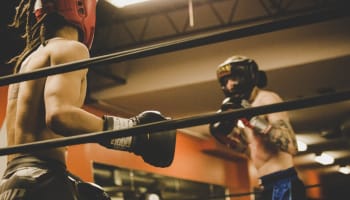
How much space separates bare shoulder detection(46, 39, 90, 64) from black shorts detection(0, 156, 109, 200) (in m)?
0.30

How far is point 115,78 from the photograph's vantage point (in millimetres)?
6461

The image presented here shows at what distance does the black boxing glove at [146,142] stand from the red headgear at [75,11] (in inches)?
15.2

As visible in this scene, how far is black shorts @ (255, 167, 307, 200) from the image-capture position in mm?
2918

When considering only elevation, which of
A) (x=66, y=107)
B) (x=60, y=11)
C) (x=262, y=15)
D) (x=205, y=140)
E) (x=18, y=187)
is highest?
(x=262, y=15)

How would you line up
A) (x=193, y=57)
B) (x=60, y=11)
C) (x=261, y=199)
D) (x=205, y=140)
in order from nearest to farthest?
(x=60, y=11) → (x=261, y=199) → (x=193, y=57) → (x=205, y=140)

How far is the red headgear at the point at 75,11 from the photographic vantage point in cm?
169

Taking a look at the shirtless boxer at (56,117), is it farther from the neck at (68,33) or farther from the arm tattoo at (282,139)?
the arm tattoo at (282,139)

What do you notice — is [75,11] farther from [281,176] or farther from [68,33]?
[281,176]

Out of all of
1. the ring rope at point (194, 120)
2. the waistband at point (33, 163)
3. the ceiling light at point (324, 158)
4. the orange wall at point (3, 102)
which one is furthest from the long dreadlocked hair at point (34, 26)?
the ceiling light at point (324, 158)

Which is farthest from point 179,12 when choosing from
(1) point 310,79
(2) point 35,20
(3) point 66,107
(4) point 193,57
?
(3) point 66,107

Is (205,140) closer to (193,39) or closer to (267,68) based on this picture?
(267,68)

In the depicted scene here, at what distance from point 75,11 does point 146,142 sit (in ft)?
1.67

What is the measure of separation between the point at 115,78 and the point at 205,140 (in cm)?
297

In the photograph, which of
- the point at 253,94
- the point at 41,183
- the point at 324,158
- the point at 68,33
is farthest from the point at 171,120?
the point at 324,158
